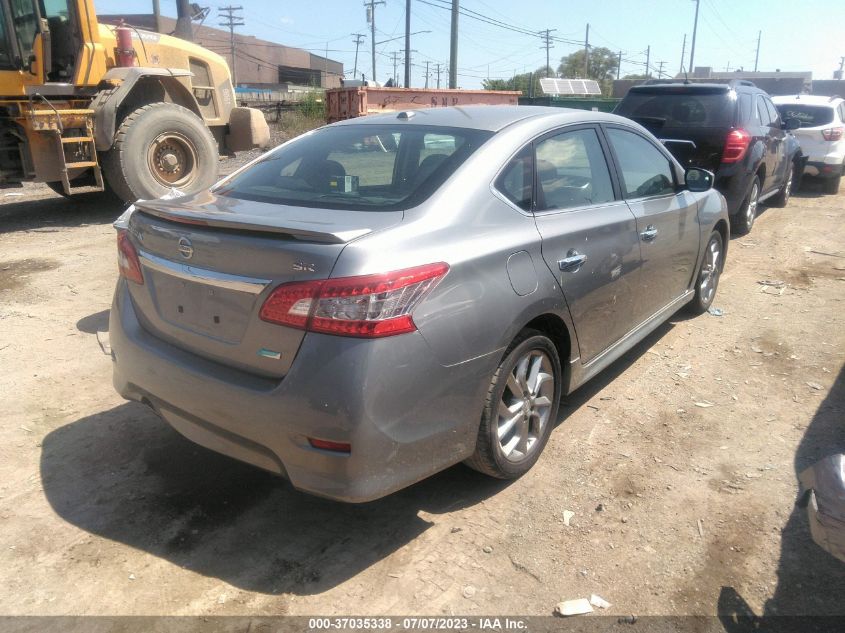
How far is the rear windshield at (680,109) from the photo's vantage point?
7801 millimetres

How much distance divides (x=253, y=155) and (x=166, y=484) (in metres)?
14.7

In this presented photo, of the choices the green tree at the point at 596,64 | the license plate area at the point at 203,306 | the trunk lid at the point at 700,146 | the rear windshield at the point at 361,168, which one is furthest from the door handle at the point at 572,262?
the green tree at the point at 596,64

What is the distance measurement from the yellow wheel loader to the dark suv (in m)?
5.91

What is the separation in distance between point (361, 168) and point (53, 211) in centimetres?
820

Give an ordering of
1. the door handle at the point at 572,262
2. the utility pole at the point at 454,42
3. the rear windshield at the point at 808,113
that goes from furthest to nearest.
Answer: the utility pole at the point at 454,42 → the rear windshield at the point at 808,113 → the door handle at the point at 572,262

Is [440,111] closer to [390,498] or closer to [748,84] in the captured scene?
[390,498]

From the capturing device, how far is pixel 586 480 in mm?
3326

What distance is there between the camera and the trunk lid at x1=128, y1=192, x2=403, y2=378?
2.46m

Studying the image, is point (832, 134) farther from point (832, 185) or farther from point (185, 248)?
point (185, 248)

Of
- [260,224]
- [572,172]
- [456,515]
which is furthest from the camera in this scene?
[572,172]

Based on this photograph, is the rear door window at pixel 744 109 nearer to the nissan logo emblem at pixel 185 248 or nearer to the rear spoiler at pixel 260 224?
the rear spoiler at pixel 260 224

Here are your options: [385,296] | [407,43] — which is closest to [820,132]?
[385,296]

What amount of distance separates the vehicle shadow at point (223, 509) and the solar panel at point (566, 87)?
131 feet

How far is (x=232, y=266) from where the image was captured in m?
2.57
